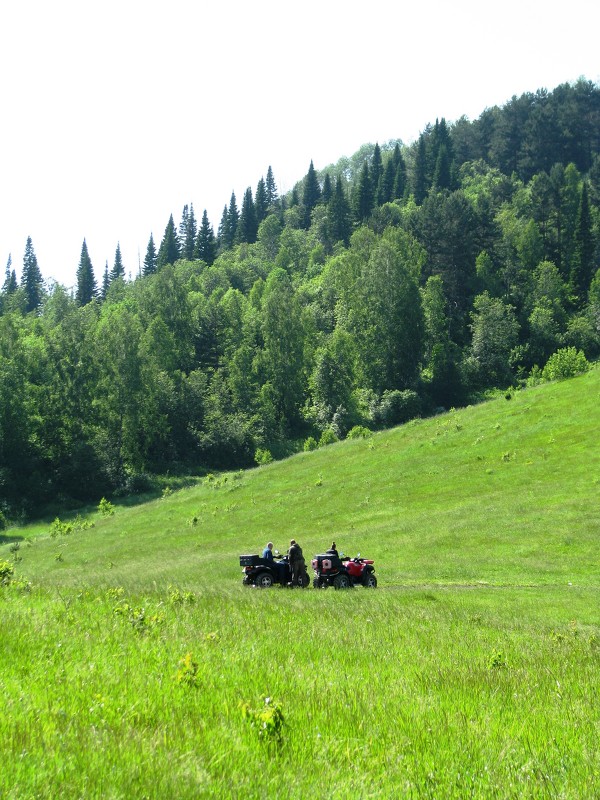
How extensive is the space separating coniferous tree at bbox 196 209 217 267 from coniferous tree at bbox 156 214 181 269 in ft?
20.3

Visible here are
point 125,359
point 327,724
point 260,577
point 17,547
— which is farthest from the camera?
point 125,359

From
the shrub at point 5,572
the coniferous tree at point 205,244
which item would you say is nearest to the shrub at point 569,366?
the shrub at point 5,572

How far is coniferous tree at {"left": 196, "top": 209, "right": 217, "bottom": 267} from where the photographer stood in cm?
19100

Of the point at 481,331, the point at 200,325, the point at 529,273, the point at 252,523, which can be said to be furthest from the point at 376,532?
the point at 529,273

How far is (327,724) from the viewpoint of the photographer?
6.97 m

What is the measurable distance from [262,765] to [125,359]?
93957 millimetres

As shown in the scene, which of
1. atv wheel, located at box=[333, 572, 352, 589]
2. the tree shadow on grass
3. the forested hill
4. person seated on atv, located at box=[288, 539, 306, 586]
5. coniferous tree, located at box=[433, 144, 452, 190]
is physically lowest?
atv wheel, located at box=[333, 572, 352, 589]

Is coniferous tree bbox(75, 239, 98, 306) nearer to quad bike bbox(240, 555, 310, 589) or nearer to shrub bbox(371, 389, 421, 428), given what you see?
shrub bbox(371, 389, 421, 428)

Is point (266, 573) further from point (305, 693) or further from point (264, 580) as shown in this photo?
point (305, 693)

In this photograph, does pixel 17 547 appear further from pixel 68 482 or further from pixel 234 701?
pixel 234 701

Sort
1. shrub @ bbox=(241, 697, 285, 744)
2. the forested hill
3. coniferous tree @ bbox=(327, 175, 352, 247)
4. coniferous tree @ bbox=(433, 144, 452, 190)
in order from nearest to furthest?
shrub @ bbox=(241, 697, 285, 744) < the forested hill < coniferous tree @ bbox=(327, 175, 352, 247) < coniferous tree @ bbox=(433, 144, 452, 190)

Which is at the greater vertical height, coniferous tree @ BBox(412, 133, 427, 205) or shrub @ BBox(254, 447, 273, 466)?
coniferous tree @ BBox(412, 133, 427, 205)

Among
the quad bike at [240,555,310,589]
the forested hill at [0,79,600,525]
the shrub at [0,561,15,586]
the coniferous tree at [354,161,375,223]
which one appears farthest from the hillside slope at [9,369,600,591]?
the coniferous tree at [354,161,375,223]

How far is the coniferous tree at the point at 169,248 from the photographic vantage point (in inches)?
7461
